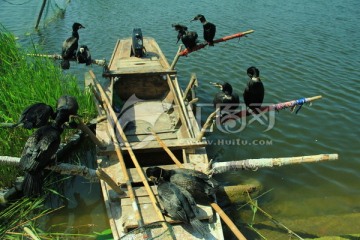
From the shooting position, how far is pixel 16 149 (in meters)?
5.71

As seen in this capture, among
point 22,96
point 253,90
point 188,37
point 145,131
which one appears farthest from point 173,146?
point 22,96

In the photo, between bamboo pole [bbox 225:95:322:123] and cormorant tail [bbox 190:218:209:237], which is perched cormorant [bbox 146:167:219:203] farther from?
bamboo pole [bbox 225:95:322:123]

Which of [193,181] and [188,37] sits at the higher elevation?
[188,37]

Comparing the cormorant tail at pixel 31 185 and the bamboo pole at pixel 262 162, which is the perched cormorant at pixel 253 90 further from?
the cormorant tail at pixel 31 185

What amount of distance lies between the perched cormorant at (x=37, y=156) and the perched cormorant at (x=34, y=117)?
0.24 meters

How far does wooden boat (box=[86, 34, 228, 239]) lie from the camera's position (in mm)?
4176

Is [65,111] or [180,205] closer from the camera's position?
[180,205]

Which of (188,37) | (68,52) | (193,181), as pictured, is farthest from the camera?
(188,37)

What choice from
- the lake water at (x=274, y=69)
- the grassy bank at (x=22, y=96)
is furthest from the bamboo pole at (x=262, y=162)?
the grassy bank at (x=22, y=96)

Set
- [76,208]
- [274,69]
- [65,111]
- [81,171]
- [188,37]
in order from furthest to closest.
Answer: [274,69] < [188,37] < [76,208] < [65,111] < [81,171]

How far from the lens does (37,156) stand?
399 cm

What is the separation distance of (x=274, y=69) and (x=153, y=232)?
26.3 ft

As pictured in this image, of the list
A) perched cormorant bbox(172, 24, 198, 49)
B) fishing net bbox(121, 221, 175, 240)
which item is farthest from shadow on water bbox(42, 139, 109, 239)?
perched cormorant bbox(172, 24, 198, 49)

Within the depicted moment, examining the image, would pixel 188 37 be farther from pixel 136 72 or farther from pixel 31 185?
pixel 31 185
